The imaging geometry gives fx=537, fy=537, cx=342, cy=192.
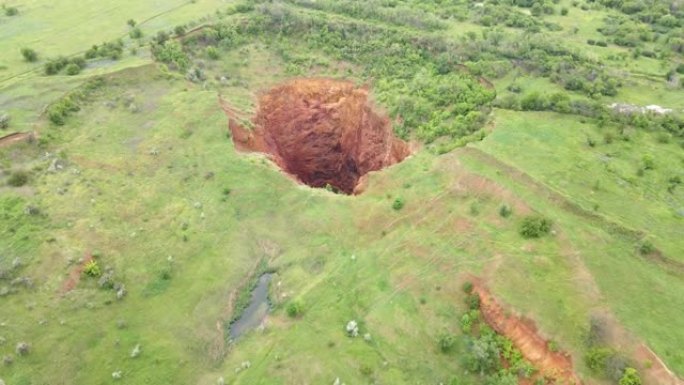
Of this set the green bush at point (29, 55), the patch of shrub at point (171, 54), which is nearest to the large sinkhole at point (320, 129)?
the patch of shrub at point (171, 54)

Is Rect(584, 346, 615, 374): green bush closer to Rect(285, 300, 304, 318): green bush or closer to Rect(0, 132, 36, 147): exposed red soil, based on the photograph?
Rect(285, 300, 304, 318): green bush

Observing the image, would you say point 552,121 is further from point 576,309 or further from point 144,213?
point 144,213

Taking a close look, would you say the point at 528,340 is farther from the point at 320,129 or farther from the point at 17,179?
the point at 17,179

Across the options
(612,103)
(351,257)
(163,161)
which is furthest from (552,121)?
(163,161)

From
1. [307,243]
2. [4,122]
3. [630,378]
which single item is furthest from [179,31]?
[630,378]

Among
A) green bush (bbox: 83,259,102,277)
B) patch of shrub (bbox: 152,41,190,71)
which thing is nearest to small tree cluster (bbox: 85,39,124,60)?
patch of shrub (bbox: 152,41,190,71)

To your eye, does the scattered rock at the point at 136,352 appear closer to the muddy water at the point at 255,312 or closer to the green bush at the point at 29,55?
the muddy water at the point at 255,312

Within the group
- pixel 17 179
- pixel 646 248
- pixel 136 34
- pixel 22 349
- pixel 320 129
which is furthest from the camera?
pixel 136 34
